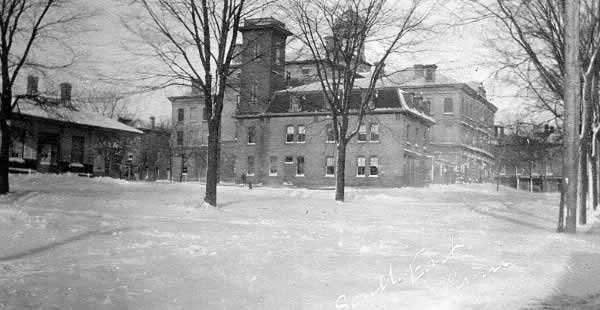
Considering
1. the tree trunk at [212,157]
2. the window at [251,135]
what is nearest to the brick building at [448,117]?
the window at [251,135]

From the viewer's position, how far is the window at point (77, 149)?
3325 centimetres

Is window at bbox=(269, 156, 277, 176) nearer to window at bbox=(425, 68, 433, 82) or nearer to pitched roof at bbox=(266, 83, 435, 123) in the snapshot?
pitched roof at bbox=(266, 83, 435, 123)

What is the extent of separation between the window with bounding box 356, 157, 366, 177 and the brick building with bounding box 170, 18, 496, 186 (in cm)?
9

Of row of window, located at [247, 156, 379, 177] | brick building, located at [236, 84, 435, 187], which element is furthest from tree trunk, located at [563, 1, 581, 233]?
row of window, located at [247, 156, 379, 177]

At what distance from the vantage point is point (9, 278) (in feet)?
22.7

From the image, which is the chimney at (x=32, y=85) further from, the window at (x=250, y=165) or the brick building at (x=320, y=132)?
the window at (x=250, y=165)

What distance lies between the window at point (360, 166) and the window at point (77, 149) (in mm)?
24249

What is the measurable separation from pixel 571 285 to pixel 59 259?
732cm

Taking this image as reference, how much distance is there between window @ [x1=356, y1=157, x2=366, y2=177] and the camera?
5015 cm

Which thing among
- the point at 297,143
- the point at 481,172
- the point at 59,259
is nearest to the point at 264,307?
the point at 59,259

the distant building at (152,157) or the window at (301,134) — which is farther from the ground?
the window at (301,134)

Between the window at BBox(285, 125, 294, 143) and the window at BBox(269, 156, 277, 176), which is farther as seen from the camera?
the window at BBox(269, 156, 277, 176)

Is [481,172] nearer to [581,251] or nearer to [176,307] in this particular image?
[581,251]

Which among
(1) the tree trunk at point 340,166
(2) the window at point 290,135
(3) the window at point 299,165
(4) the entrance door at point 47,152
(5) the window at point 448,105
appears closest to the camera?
(1) the tree trunk at point 340,166
